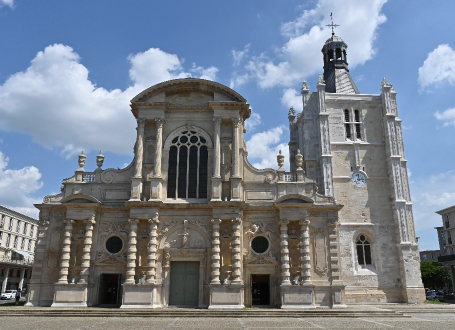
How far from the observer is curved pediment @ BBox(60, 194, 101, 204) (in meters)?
24.2

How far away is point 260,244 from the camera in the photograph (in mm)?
24641

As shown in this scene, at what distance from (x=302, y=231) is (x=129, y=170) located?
39.7 ft

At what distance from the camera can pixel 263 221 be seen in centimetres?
2489

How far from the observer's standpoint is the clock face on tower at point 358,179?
112ft

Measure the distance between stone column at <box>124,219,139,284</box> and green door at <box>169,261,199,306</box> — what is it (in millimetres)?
2407

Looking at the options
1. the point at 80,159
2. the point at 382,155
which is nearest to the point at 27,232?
the point at 80,159

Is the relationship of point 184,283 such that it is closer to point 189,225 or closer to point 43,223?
point 189,225

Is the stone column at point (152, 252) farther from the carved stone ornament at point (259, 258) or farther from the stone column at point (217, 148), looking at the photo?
the carved stone ornament at point (259, 258)

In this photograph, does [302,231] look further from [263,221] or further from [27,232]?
[27,232]

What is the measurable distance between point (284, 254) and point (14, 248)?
1846 inches

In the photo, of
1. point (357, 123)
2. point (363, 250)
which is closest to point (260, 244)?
point (363, 250)

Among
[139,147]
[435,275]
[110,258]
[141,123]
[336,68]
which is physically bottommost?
[435,275]

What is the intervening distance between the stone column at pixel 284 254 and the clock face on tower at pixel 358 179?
12718mm

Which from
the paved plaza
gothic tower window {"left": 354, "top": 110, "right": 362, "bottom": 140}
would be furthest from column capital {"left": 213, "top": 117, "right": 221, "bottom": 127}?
gothic tower window {"left": 354, "top": 110, "right": 362, "bottom": 140}
